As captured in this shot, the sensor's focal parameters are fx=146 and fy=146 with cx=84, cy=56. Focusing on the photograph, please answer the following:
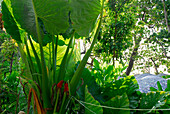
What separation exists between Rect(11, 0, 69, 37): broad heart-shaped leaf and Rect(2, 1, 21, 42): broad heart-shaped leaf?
0.27 feet

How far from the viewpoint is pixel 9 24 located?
571 mm

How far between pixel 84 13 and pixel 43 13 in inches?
5.5

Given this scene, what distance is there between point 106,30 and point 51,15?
3653 millimetres

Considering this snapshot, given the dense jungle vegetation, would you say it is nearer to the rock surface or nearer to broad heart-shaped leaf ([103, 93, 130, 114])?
broad heart-shaped leaf ([103, 93, 130, 114])

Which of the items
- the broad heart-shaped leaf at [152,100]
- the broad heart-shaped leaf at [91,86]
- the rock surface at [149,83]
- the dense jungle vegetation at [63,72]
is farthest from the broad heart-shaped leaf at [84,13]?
the rock surface at [149,83]

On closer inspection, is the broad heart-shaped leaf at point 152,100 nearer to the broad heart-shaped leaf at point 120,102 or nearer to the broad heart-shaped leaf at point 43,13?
the broad heart-shaped leaf at point 120,102

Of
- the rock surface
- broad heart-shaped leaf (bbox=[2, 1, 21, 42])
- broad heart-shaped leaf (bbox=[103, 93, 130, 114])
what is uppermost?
broad heart-shaped leaf (bbox=[2, 1, 21, 42])

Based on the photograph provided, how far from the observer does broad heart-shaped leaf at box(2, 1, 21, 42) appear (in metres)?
0.56

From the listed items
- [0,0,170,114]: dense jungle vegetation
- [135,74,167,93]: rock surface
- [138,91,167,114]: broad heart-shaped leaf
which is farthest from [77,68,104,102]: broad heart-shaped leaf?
[135,74,167,93]: rock surface

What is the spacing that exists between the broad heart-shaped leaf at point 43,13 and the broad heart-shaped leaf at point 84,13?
29mm

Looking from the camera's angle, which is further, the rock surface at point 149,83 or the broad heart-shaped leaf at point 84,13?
the rock surface at point 149,83

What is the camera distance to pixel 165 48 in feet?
13.8

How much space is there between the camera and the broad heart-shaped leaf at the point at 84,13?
1.56 feet

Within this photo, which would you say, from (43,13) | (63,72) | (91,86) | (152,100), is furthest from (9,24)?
(152,100)
